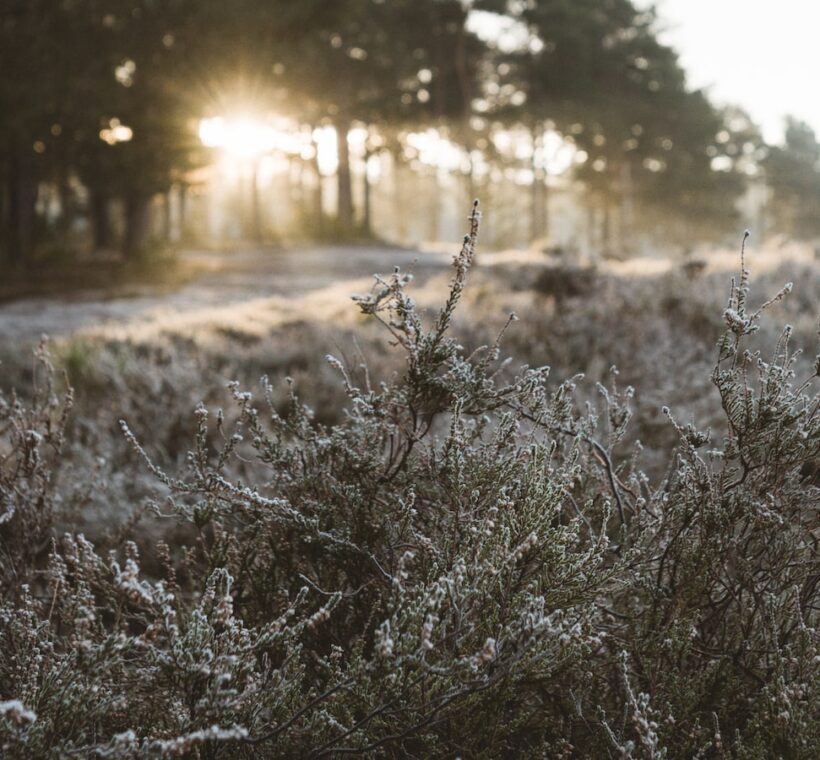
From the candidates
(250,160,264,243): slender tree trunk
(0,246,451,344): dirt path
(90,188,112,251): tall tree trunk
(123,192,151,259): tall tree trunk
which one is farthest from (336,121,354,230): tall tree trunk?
(123,192,151,259): tall tree trunk

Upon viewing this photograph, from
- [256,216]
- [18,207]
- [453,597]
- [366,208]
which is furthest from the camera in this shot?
[256,216]

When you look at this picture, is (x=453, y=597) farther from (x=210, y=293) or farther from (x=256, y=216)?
(x=256, y=216)

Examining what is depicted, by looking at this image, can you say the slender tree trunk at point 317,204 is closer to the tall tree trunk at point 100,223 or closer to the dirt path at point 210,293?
the dirt path at point 210,293

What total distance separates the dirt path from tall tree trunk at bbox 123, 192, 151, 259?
4.81 feet

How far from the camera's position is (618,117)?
34.0 meters

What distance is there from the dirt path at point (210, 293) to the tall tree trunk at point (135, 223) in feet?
4.81

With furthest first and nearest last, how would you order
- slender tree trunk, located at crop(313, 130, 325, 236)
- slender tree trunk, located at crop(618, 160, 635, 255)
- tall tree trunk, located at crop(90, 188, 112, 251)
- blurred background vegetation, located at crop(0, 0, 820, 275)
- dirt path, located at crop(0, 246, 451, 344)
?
slender tree trunk, located at crop(618, 160, 635, 255) → slender tree trunk, located at crop(313, 130, 325, 236) → tall tree trunk, located at crop(90, 188, 112, 251) → blurred background vegetation, located at crop(0, 0, 820, 275) → dirt path, located at crop(0, 246, 451, 344)

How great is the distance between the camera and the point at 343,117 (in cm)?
2875

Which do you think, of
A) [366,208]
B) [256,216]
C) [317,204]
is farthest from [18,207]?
[317,204]

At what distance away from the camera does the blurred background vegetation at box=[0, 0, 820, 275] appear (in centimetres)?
1510

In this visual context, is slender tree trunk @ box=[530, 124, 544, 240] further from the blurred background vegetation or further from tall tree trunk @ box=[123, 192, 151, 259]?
tall tree trunk @ box=[123, 192, 151, 259]

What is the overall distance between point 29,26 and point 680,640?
50.6 ft

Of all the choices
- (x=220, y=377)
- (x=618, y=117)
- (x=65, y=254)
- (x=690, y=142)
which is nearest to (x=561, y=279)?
(x=220, y=377)

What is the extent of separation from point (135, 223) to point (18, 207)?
2998 millimetres
